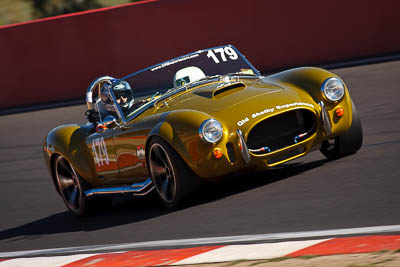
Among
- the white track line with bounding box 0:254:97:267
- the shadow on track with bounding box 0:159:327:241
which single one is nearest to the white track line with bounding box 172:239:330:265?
the white track line with bounding box 0:254:97:267

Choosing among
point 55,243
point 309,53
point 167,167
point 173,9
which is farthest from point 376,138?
point 173,9

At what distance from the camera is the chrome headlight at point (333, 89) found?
281 inches

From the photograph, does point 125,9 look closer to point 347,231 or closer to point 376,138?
point 376,138

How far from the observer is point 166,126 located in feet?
22.0

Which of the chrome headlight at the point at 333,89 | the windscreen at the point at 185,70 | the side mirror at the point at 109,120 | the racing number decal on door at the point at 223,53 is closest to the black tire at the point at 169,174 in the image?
the side mirror at the point at 109,120

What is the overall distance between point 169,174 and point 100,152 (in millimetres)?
1296

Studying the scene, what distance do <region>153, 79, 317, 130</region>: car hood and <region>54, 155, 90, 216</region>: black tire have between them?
148cm

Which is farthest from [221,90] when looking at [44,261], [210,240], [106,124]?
[44,261]

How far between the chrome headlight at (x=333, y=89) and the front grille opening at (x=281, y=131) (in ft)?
0.82

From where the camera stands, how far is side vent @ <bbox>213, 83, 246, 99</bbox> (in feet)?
23.7

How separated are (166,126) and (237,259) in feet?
7.26

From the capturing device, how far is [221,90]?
732 cm

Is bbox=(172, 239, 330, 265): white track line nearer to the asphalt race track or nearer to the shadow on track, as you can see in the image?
the asphalt race track

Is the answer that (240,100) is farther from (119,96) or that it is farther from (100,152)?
(100,152)
